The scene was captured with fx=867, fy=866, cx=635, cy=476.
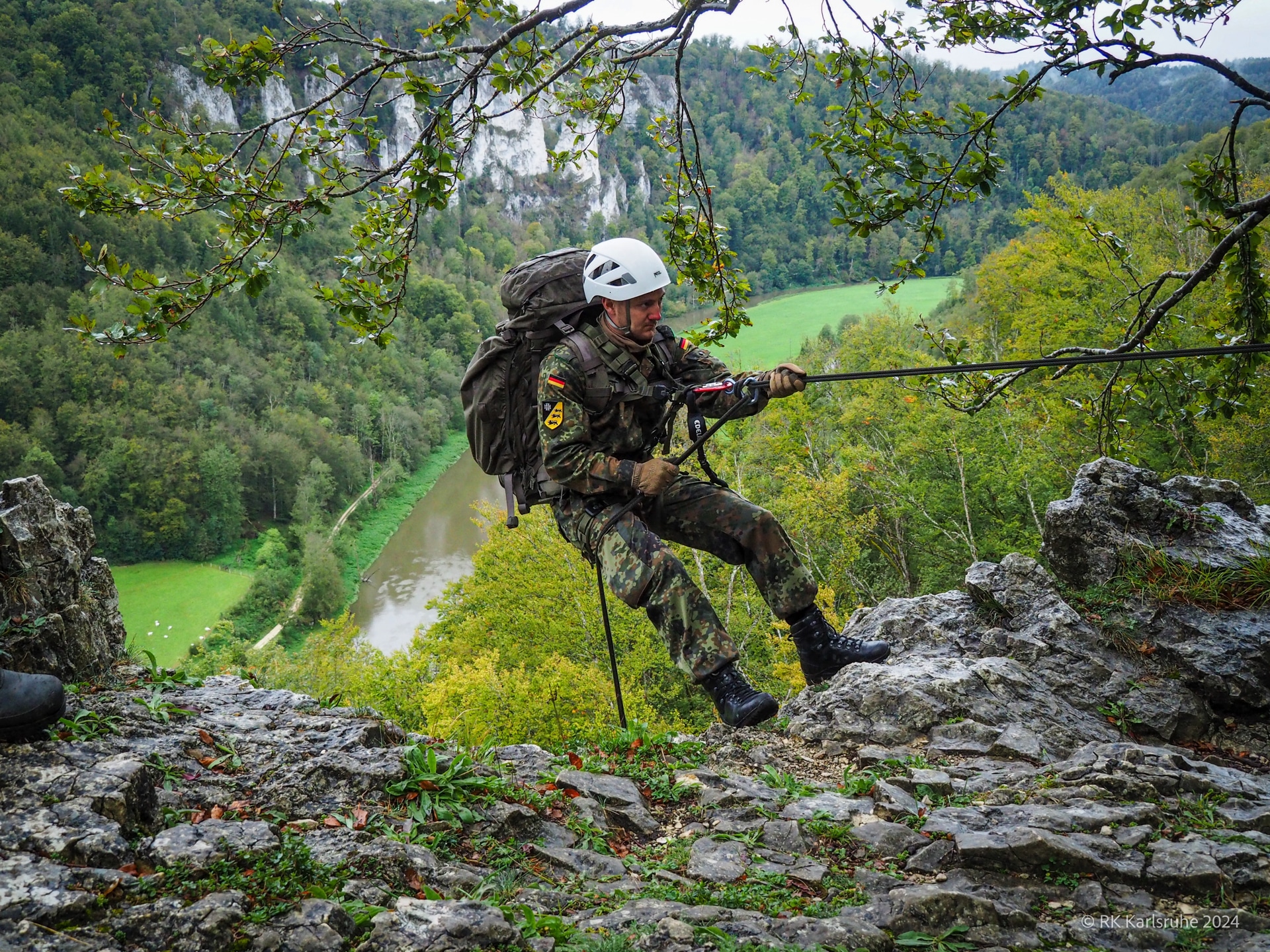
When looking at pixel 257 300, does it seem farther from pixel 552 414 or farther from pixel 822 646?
pixel 822 646

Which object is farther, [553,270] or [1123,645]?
[1123,645]

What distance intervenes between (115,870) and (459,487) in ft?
257

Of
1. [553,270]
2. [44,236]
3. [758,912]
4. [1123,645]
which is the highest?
[44,236]

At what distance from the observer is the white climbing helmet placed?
527 centimetres

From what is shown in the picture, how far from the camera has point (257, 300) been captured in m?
62.9

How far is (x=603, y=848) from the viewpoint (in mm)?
4469

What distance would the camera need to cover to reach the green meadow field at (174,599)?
190 feet

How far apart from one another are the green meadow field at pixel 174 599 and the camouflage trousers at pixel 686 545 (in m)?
56.5

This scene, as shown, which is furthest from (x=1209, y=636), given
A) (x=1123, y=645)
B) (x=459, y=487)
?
(x=459, y=487)

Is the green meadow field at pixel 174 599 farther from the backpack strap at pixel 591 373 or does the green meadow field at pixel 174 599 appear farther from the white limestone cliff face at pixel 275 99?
the white limestone cliff face at pixel 275 99

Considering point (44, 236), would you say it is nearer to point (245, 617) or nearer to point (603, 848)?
point (245, 617)

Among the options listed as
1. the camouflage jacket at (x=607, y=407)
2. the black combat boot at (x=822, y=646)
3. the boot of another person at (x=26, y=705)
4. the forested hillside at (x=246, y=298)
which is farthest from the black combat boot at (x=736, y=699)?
the forested hillside at (x=246, y=298)

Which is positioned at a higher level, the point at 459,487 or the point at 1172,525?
the point at 1172,525

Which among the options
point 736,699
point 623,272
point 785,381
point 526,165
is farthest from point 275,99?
point 736,699
